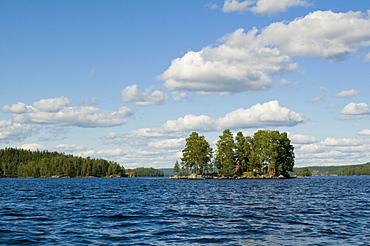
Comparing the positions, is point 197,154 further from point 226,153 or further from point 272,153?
point 272,153

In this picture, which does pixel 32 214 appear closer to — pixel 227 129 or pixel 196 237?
pixel 196 237

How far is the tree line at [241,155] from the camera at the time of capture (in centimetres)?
15738

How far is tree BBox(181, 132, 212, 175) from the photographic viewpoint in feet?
539

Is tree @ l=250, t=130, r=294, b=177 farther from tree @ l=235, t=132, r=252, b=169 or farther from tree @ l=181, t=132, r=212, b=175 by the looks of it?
tree @ l=181, t=132, r=212, b=175

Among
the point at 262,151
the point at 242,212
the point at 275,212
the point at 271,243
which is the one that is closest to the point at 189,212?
the point at 242,212

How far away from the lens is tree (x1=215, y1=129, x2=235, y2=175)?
527 ft

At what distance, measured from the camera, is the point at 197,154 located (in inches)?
6447

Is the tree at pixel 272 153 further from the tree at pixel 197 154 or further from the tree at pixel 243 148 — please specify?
the tree at pixel 197 154

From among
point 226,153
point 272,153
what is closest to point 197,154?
point 226,153

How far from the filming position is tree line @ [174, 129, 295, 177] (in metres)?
157

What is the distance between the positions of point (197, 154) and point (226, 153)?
12.2 metres

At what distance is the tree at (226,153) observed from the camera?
527 ft

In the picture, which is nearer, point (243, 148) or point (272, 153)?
point (272, 153)

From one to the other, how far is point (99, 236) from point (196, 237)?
561 centimetres
